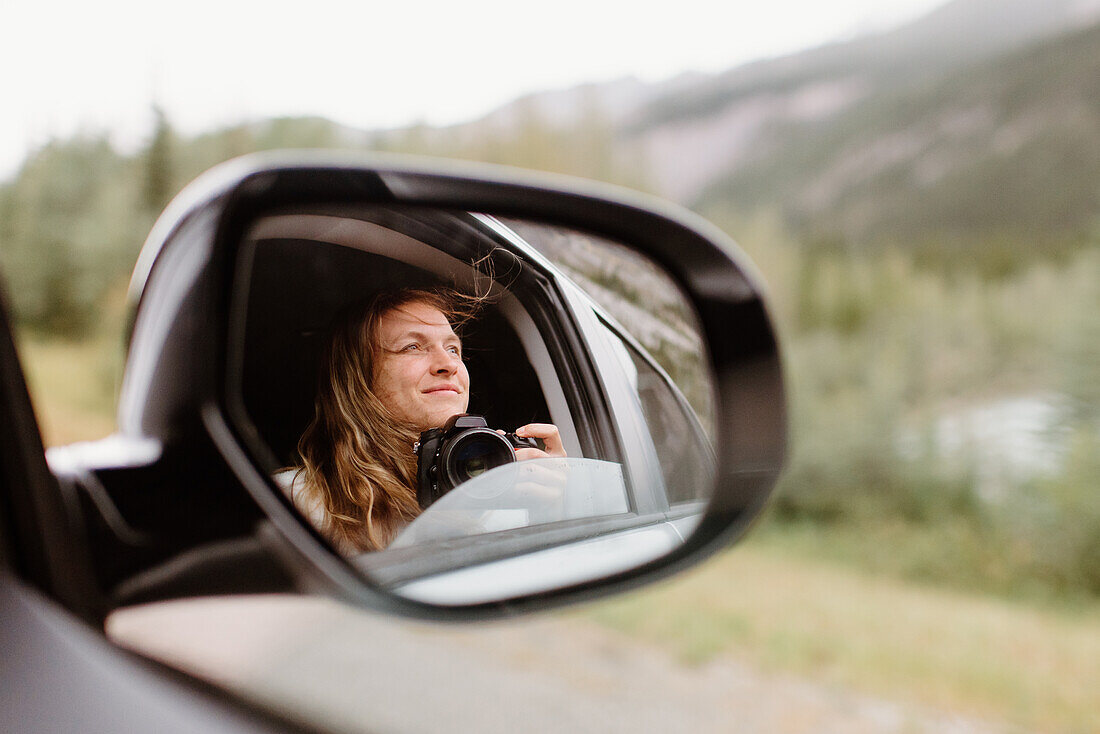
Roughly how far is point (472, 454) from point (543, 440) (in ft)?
0.44

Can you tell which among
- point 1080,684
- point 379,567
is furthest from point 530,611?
point 1080,684

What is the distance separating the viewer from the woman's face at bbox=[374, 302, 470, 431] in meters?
0.90

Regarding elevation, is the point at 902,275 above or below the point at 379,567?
above

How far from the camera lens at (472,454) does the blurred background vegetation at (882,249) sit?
12.7 feet

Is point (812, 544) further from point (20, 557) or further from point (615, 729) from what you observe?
point (20, 557)

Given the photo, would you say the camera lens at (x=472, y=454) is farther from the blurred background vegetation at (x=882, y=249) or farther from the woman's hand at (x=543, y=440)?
the blurred background vegetation at (x=882, y=249)

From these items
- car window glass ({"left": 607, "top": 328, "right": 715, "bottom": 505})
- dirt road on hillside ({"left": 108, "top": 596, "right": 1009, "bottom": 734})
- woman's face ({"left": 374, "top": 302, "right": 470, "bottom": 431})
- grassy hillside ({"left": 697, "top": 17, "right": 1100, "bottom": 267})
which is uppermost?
grassy hillside ({"left": 697, "top": 17, "right": 1100, "bottom": 267})

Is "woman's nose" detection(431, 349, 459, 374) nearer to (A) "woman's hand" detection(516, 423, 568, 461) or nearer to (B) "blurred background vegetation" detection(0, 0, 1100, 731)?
(A) "woman's hand" detection(516, 423, 568, 461)

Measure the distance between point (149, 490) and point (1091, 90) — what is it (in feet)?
37.5

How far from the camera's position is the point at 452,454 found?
0.90m

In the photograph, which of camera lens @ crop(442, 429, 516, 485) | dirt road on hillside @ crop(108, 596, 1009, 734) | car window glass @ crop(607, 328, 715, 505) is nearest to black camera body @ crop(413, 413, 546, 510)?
camera lens @ crop(442, 429, 516, 485)

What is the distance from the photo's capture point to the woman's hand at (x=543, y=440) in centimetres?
98

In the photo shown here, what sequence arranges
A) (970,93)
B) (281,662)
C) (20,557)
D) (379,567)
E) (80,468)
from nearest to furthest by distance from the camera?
(379,567), (80,468), (20,557), (281,662), (970,93)

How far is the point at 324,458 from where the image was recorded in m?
0.94
